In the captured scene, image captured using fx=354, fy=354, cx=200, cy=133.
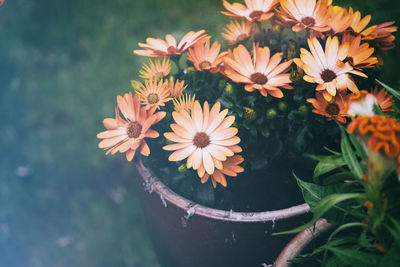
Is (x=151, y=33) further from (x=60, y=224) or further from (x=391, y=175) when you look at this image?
(x=391, y=175)

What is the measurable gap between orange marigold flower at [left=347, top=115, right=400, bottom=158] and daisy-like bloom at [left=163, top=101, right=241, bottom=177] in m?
0.34

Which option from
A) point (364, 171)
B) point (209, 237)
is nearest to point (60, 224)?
point (209, 237)

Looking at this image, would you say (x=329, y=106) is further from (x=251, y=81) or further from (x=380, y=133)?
(x=380, y=133)

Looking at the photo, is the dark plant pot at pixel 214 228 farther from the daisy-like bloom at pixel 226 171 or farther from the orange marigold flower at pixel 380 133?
the orange marigold flower at pixel 380 133

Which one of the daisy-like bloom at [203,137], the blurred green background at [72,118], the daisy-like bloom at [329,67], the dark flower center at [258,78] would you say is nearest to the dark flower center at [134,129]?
the daisy-like bloom at [203,137]

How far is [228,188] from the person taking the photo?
3.58ft

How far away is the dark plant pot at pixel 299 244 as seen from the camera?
2.72ft

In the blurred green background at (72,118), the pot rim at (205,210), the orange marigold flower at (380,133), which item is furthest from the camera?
the blurred green background at (72,118)

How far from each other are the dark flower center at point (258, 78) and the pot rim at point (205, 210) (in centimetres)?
35

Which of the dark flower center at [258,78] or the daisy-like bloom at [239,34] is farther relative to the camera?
the daisy-like bloom at [239,34]

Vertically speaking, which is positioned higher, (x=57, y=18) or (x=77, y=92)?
(x=57, y=18)

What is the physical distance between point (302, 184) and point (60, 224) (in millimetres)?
1279

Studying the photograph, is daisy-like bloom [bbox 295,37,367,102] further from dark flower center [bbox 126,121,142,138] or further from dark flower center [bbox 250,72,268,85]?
dark flower center [bbox 126,121,142,138]

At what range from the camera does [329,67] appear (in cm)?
89
